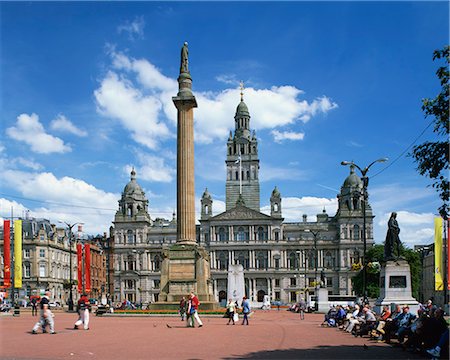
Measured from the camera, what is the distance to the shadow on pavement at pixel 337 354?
1627 cm

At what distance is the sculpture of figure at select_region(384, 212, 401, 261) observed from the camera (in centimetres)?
2911

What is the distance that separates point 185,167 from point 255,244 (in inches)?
3462

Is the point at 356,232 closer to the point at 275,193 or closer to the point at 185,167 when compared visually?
the point at 275,193

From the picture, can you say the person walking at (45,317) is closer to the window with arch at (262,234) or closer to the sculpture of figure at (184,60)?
the sculpture of figure at (184,60)

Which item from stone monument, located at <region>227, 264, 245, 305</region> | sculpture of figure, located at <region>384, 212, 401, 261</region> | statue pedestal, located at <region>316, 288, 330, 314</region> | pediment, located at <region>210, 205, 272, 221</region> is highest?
pediment, located at <region>210, 205, 272, 221</region>

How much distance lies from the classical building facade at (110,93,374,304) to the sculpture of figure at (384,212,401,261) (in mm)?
93553

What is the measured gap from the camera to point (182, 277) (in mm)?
39500

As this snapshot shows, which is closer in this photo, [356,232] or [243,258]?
[356,232]

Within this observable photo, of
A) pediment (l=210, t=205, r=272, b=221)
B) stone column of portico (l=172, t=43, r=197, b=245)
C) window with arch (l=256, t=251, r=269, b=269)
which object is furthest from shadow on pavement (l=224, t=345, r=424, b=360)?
pediment (l=210, t=205, r=272, b=221)

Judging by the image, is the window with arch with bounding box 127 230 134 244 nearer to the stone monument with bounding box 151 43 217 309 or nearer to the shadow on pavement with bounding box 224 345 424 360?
the stone monument with bounding box 151 43 217 309

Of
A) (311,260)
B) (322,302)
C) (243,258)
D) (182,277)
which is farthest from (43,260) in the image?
(182,277)

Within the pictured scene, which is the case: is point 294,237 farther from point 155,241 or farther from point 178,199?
point 178,199

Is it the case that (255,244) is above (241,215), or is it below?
below

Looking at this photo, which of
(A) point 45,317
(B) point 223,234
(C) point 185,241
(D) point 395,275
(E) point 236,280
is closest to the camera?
(A) point 45,317
